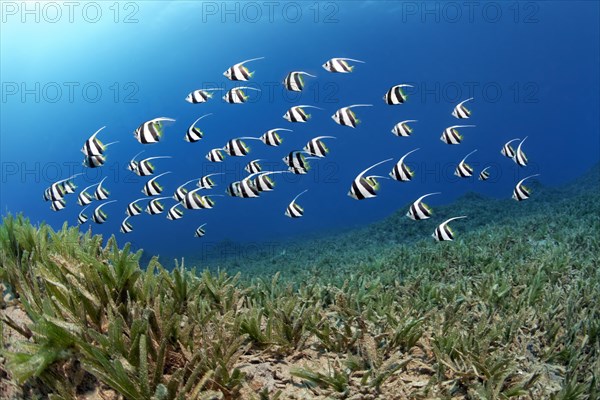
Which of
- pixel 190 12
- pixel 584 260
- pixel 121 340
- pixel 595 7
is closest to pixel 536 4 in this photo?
pixel 595 7

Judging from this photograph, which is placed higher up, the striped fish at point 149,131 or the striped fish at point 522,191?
the striped fish at point 149,131

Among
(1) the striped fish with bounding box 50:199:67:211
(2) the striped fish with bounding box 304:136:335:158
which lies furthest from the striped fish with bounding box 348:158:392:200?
(1) the striped fish with bounding box 50:199:67:211

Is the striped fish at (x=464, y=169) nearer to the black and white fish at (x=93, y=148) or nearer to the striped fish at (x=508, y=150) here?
the striped fish at (x=508, y=150)

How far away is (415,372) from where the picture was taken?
11.6 ft

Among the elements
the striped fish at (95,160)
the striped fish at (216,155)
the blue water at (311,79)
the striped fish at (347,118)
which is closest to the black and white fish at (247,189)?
the striped fish at (216,155)

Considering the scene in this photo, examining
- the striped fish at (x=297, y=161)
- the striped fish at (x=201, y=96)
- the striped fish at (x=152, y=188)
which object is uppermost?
the striped fish at (x=201, y=96)

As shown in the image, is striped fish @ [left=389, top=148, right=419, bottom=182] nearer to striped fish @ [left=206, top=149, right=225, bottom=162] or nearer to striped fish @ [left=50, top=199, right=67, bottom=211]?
striped fish @ [left=206, top=149, right=225, bottom=162]

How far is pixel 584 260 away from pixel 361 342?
534cm

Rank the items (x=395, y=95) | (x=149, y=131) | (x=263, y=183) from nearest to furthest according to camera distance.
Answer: (x=149, y=131), (x=395, y=95), (x=263, y=183)

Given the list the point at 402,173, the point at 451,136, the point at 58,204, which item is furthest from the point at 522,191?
Result: the point at 58,204

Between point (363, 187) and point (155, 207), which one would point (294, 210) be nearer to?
point (363, 187)

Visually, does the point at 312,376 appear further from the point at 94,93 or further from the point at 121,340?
the point at 94,93

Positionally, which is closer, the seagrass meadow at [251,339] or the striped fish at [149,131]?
the seagrass meadow at [251,339]

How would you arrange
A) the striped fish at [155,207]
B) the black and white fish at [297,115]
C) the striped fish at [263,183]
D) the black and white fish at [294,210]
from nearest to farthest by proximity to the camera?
the black and white fish at [297,115], the striped fish at [263,183], the black and white fish at [294,210], the striped fish at [155,207]
